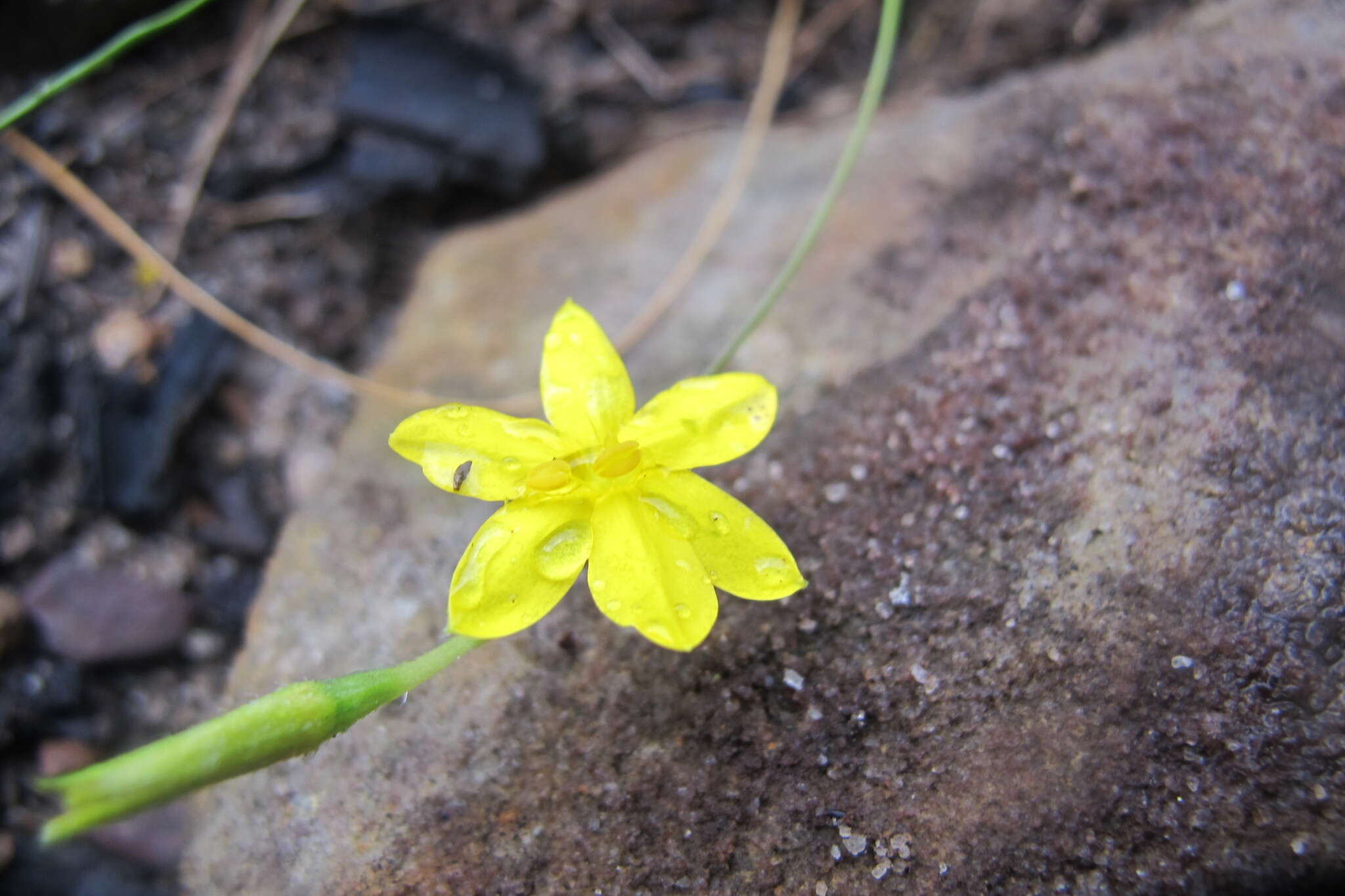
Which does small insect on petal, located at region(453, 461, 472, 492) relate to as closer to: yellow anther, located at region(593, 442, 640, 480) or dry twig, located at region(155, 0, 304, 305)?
yellow anther, located at region(593, 442, 640, 480)

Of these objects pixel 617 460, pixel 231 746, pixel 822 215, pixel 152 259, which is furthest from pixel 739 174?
pixel 231 746

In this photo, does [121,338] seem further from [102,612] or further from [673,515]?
[673,515]

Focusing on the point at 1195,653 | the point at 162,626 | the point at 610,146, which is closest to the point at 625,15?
the point at 610,146

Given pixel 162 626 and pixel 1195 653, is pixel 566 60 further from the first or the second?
pixel 1195 653

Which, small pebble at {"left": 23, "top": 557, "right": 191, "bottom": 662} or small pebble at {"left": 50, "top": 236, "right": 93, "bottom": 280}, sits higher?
small pebble at {"left": 50, "top": 236, "right": 93, "bottom": 280}

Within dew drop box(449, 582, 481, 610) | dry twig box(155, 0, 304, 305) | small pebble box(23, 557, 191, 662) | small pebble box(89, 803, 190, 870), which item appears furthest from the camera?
dry twig box(155, 0, 304, 305)

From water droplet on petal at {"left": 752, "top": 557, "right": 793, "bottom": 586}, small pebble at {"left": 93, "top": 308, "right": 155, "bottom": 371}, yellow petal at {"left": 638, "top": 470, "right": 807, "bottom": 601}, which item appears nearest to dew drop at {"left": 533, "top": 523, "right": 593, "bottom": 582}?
yellow petal at {"left": 638, "top": 470, "right": 807, "bottom": 601}
